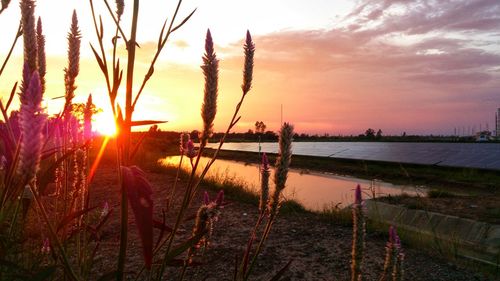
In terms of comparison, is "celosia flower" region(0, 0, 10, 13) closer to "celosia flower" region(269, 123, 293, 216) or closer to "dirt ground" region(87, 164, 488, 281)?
"celosia flower" region(269, 123, 293, 216)

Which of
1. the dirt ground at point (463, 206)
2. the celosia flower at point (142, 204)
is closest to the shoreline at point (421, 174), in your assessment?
the dirt ground at point (463, 206)

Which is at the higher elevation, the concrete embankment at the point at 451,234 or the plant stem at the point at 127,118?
the plant stem at the point at 127,118

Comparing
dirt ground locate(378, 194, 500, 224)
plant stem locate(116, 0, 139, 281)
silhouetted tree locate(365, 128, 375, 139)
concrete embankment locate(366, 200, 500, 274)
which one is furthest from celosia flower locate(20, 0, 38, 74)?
silhouetted tree locate(365, 128, 375, 139)

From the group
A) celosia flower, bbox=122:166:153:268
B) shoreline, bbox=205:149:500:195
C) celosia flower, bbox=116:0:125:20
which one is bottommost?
shoreline, bbox=205:149:500:195

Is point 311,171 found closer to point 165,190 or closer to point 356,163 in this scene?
point 356,163

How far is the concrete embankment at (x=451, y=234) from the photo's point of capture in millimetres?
5215

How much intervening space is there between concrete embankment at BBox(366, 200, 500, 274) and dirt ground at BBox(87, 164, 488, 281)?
311mm

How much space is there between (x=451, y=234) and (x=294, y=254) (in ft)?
11.8

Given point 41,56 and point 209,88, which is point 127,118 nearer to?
point 209,88

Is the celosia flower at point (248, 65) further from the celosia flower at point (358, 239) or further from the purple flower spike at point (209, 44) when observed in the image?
the celosia flower at point (358, 239)

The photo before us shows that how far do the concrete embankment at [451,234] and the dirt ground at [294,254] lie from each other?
1.02 feet

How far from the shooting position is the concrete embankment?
17.1ft

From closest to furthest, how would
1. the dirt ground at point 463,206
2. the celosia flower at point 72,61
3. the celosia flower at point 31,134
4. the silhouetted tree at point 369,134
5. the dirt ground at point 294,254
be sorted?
the celosia flower at point 31,134 → the celosia flower at point 72,61 → the dirt ground at point 294,254 → the dirt ground at point 463,206 → the silhouetted tree at point 369,134

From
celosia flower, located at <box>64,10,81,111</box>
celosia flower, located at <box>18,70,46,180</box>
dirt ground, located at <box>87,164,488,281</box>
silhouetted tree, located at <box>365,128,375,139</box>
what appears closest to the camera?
celosia flower, located at <box>18,70,46,180</box>
